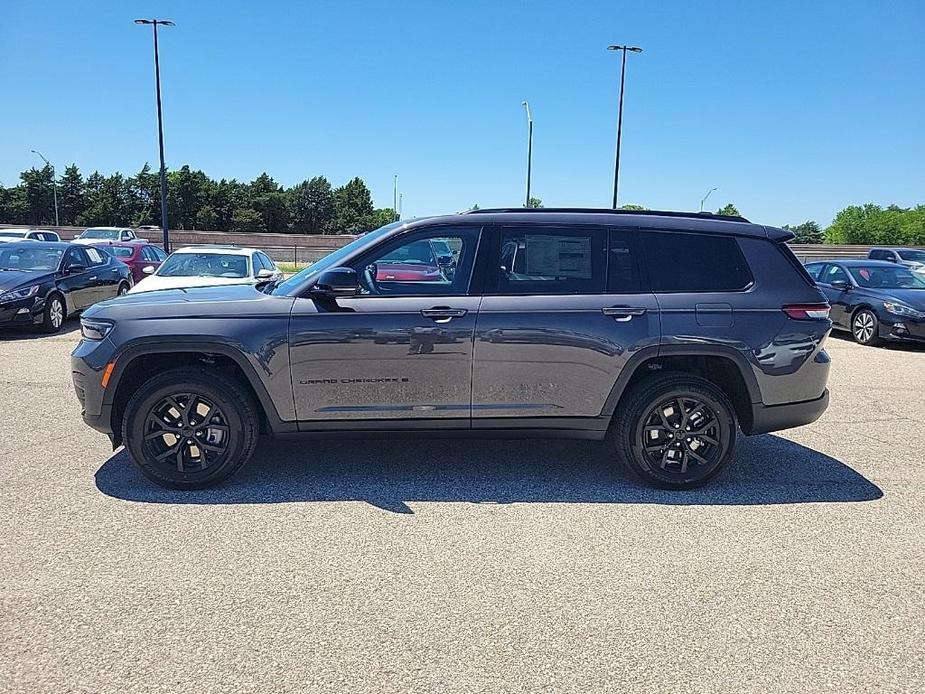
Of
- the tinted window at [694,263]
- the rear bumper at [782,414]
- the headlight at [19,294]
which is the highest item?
the tinted window at [694,263]

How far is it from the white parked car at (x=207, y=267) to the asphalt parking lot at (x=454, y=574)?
17.8ft

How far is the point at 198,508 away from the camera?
408 cm

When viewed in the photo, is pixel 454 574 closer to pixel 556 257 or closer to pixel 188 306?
pixel 556 257

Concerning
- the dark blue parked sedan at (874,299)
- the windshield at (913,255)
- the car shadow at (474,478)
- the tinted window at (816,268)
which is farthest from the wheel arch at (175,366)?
the windshield at (913,255)

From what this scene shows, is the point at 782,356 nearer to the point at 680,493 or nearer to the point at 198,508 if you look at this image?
the point at 680,493

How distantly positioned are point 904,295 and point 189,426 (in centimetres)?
1199

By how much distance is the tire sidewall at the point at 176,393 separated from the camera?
13.9ft

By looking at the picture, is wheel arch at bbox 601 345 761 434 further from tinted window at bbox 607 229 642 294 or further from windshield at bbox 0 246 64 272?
windshield at bbox 0 246 64 272

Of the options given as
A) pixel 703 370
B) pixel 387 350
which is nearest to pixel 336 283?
pixel 387 350

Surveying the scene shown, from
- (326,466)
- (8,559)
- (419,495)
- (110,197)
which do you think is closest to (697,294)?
(419,495)

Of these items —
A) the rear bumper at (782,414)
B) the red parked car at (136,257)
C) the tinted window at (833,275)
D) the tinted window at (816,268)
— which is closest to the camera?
the rear bumper at (782,414)

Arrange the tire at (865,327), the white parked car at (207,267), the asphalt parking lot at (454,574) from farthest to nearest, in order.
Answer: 1. the tire at (865,327)
2. the white parked car at (207,267)
3. the asphalt parking lot at (454,574)

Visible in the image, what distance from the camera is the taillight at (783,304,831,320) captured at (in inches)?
176

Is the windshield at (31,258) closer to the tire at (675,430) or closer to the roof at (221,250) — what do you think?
the roof at (221,250)
